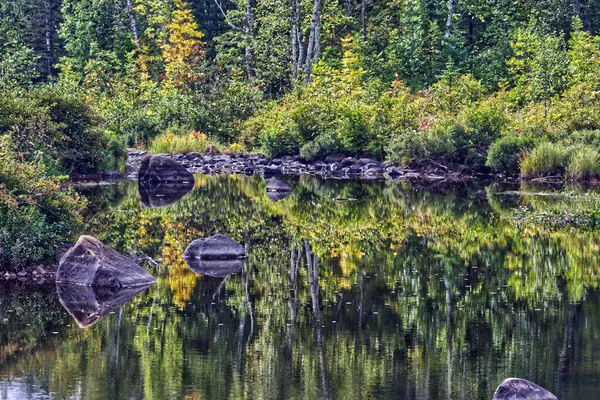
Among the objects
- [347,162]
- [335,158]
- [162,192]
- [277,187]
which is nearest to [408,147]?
[347,162]

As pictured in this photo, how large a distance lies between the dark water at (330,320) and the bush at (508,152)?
42.5 ft

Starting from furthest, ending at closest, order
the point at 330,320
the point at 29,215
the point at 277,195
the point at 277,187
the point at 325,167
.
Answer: the point at 325,167, the point at 277,187, the point at 277,195, the point at 29,215, the point at 330,320

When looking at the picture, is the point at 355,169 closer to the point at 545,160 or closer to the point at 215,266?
the point at 545,160

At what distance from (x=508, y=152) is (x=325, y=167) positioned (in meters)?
8.04

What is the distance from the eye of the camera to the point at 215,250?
56.2 feet

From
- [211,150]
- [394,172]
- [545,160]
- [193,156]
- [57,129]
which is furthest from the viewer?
[211,150]

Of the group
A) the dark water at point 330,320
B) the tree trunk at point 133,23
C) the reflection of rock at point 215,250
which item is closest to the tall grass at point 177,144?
the tree trunk at point 133,23

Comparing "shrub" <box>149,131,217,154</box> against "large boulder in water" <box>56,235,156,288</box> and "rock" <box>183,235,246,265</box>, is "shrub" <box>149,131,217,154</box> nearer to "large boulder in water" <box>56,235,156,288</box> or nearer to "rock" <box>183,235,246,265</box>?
"rock" <box>183,235,246,265</box>

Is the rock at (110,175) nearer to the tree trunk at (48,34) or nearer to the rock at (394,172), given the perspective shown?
the rock at (394,172)

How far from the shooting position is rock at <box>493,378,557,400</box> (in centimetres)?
859

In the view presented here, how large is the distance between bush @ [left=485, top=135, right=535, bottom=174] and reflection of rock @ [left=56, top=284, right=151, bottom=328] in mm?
22406

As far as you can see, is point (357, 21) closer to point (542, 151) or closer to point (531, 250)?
point (542, 151)

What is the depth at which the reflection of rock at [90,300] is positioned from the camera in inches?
500

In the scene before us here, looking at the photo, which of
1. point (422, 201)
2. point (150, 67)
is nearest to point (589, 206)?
point (422, 201)
